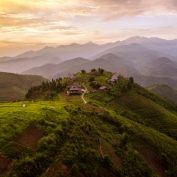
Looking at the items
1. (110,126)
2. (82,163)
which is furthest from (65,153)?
(110,126)

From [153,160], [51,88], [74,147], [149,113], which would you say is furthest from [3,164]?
[149,113]

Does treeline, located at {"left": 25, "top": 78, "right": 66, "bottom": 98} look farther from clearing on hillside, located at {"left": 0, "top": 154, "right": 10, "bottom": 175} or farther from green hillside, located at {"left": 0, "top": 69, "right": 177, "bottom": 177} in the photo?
clearing on hillside, located at {"left": 0, "top": 154, "right": 10, "bottom": 175}

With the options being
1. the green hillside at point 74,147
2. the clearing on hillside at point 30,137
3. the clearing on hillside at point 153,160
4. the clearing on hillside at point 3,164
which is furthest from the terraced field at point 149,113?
the clearing on hillside at point 3,164

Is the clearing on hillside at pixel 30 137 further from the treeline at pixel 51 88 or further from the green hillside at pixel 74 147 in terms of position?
the treeline at pixel 51 88

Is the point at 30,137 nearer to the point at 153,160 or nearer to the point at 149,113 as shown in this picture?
the point at 153,160

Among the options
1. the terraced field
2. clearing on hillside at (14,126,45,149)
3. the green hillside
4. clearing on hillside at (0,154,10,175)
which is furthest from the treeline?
clearing on hillside at (0,154,10,175)
